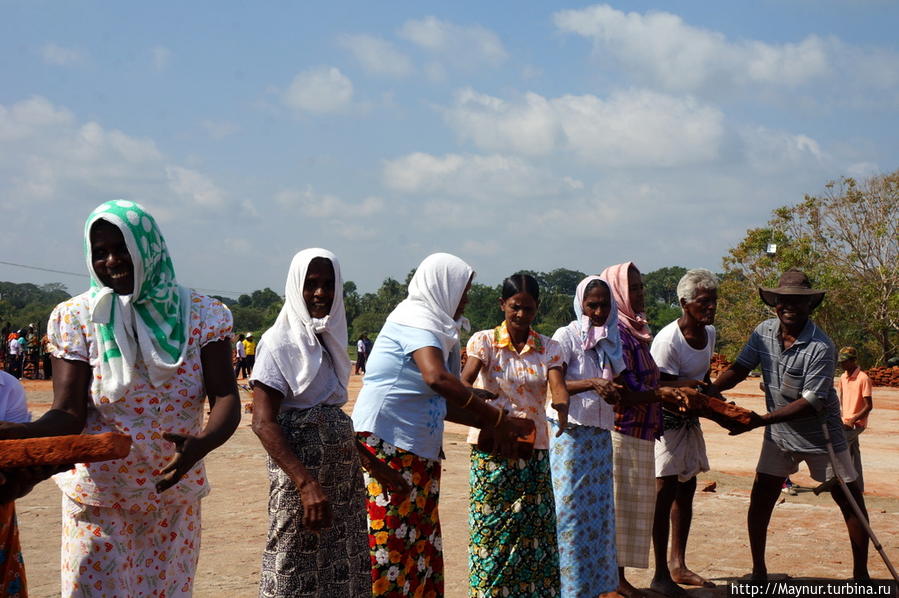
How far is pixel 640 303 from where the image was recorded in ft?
19.7

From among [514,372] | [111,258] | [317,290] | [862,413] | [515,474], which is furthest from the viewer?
[862,413]

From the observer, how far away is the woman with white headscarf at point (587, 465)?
17.1 feet

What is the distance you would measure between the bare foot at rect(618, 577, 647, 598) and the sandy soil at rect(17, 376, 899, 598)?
0.27m

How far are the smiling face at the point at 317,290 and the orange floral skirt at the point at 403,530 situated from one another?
0.69 m

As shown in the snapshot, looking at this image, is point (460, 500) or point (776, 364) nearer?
point (776, 364)

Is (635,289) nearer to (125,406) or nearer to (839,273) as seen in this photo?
(125,406)

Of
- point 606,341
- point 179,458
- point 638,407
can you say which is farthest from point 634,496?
point 179,458

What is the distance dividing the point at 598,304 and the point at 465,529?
2799 mm

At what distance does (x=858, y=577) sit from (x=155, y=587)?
182 inches

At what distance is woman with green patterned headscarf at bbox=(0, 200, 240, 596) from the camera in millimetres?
2949

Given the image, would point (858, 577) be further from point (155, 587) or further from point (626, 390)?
point (155, 587)

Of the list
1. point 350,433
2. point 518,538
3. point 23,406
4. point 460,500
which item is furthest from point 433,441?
point 460,500

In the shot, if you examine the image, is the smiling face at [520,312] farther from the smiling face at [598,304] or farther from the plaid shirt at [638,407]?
the plaid shirt at [638,407]

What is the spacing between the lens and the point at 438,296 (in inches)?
169
